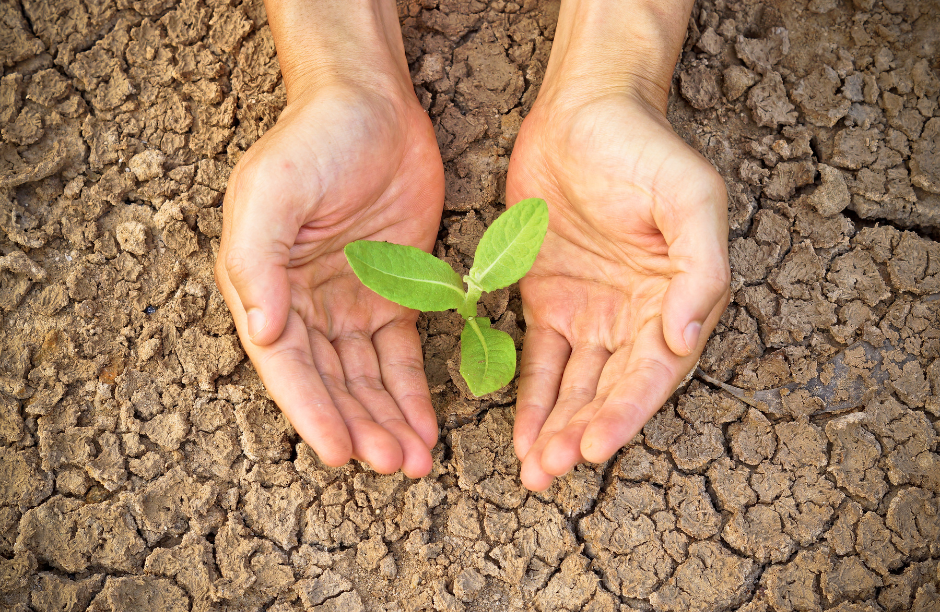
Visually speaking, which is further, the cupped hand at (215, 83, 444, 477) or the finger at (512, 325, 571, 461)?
the finger at (512, 325, 571, 461)

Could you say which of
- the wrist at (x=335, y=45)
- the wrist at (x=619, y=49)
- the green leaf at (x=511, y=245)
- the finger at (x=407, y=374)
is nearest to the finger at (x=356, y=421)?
the finger at (x=407, y=374)

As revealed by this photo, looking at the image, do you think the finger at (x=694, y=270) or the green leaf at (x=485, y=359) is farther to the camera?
the green leaf at (x=485, y=359)

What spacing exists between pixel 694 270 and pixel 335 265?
1.19 metres

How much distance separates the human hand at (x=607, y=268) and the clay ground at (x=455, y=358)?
0.24 metres

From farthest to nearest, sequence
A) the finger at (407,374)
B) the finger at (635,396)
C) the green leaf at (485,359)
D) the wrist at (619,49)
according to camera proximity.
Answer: the wrist at (619,49)
the finger at (407,374)
the green leaf at (485,359)
the finger at (635,396)

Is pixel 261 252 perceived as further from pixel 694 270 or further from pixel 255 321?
pixel 694 270

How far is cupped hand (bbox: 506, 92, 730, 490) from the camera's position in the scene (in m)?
1.83

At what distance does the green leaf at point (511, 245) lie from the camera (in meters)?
1.93

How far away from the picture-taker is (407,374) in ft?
7.16

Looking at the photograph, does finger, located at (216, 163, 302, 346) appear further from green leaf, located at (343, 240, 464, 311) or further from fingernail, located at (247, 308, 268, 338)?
green leaf, located at (343, 240, 464, 311)

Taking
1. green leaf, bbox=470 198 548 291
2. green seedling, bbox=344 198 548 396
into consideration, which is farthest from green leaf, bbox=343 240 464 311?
green leaf, bbox=470 198 548 291

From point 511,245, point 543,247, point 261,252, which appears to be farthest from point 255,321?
point 543,247

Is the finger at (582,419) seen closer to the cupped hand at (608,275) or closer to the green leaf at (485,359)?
the cupped hand at (608,275)

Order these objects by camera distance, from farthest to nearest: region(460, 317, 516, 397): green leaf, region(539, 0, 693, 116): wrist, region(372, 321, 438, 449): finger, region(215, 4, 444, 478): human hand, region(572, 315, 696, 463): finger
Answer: region(539, 0, 693, 116): wrist < region(372, 321, 438, 449): finger < region(460, 317, 516, 397): green leaf < region(215, 4, 444, 478): human hand < region(572, 315, 696, 463): finger
